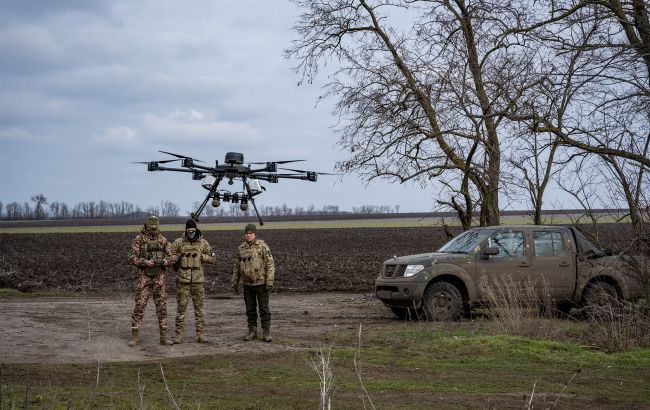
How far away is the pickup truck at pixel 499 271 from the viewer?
15.5 m

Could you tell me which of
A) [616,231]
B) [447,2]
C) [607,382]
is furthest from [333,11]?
→ [607,382]

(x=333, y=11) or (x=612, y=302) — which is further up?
(x=333, y=11)

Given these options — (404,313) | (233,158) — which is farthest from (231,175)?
(404,313)

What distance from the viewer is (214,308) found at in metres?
18.9

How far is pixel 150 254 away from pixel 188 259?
0.62 metres

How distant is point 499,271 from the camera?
1566 centimetres

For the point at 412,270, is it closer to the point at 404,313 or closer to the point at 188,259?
the point at 404,313

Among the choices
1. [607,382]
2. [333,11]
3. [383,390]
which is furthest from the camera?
[333,11]

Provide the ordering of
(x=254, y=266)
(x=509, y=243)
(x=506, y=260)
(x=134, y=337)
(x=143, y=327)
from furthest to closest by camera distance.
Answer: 1. (x=509, y=243)
2. (x=506, y=260)
3. (x=143, y=327)
4. (x=254, y=266)
5. (x=134, y=337)

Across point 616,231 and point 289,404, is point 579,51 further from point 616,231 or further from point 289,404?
point 289,404

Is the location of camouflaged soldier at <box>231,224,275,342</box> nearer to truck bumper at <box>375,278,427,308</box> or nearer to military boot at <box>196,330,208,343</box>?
military boot at <box>196,330,208,343</box>

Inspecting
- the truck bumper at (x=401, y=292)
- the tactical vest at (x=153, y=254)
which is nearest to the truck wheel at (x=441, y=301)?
the truck bumper at (x=401, y=292)

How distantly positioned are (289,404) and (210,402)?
83 cm

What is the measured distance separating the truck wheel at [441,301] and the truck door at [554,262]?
5.46ft
